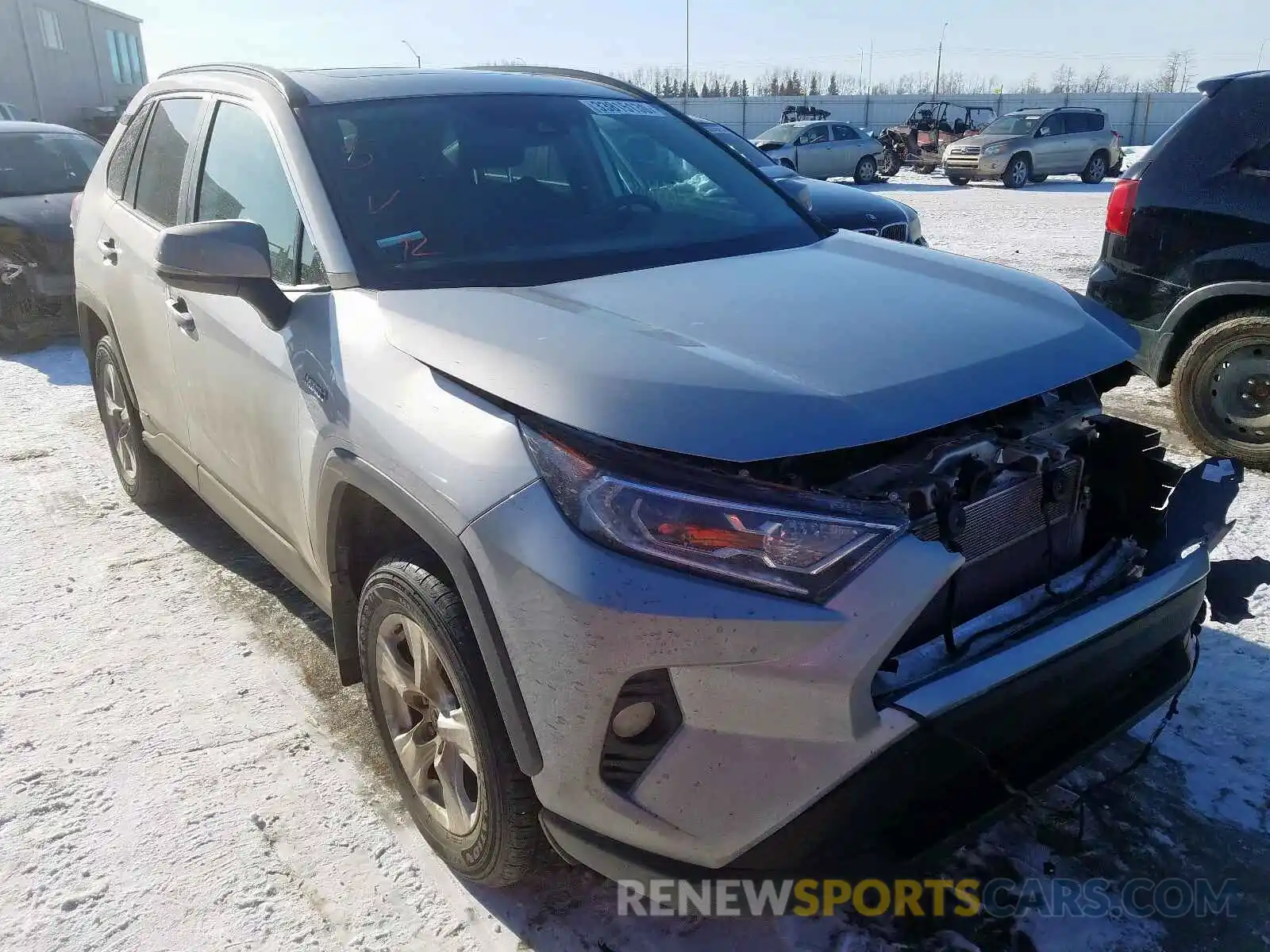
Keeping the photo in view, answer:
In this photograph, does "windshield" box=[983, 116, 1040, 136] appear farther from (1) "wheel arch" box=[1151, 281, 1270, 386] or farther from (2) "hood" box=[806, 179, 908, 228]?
(1) "wheel arch" box=[1151, 281, 1270, 386]

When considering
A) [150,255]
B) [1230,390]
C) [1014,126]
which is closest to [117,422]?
[150,255]

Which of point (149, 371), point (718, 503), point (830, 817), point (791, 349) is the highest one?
point (791, 349)

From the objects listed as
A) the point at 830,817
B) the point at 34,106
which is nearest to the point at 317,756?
the point at 830,817

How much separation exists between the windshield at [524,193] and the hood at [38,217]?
A: 6146 millimetres

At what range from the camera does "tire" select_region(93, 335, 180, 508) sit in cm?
421

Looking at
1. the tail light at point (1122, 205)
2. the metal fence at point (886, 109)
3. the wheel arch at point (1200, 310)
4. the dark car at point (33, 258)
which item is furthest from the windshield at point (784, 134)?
the wheel arch at point (1200, 310)

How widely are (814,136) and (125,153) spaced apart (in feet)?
66.1

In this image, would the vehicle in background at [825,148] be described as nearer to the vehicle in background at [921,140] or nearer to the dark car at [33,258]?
the vehicle in background at [921,140]

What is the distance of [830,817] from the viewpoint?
5.72ft

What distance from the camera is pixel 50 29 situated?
32.2 metres

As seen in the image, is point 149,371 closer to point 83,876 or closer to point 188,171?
point 188,171

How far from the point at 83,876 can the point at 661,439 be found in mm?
1864

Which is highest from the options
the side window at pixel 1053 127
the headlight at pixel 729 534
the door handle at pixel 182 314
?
the door handle at pixel 182 314

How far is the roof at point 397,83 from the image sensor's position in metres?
2.88
